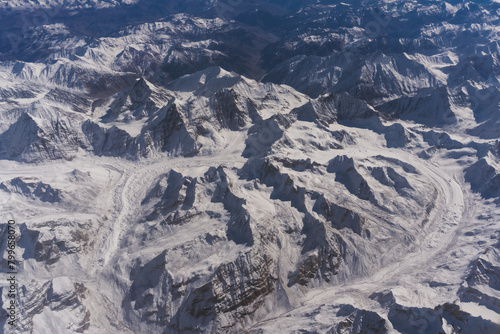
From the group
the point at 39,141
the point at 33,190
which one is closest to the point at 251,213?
the point at 33,190

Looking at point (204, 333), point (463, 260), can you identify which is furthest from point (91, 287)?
point (463, 260)

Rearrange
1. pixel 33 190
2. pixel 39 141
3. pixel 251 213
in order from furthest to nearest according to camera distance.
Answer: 1. pixel 39 141
2. pixel 33 190
3. pixel 251 213

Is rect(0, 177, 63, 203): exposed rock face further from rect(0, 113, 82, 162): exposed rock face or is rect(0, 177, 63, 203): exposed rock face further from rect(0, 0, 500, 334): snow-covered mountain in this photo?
rect(0, 113, 82, 162): exposed rock face

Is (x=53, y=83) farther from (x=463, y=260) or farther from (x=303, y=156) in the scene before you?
(x=463, y=260)

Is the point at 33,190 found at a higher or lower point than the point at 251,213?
lower

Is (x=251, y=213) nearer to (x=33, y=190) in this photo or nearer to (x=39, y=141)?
(x=33, y=190)

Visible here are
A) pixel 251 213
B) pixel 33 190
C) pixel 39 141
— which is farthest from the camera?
pixel 39 141

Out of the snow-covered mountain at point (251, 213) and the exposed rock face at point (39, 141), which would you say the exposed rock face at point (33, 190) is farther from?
the exposed rock face at point (39, 141)

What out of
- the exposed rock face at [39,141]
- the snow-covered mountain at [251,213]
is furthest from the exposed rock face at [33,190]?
the exposed rock face at [39,141]
